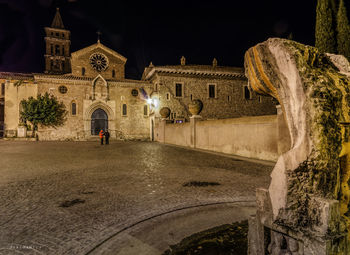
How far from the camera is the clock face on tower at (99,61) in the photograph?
28.9 m

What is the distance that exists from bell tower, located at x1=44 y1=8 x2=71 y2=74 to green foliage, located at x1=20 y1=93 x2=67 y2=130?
67.6ft

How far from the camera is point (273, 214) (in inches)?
69.4

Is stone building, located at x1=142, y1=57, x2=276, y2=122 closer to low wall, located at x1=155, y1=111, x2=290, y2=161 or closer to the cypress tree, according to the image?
low wall, located at x1=155, y1=111, x2=290, y2=161

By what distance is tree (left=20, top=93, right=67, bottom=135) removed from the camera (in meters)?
22.1

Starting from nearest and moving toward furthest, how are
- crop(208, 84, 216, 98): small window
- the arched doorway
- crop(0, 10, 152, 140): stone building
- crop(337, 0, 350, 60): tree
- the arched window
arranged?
crop(337, 0, 350, 60): tree
crop(0, 10, 152, 140): stone building
the arched window
the arched doorway
crop(208, 84, 216, 98): small window

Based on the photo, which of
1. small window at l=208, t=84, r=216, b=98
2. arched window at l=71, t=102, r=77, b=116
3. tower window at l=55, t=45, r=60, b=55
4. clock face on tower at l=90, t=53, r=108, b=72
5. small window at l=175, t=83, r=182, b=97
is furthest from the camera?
tower window at l=55, t=45, r=60, b=55

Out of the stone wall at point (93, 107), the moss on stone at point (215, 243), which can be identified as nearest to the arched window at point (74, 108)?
the stone wall at point (93, 107)

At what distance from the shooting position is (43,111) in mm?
22078

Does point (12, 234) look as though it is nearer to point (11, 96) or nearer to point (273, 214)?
point (273, 214)

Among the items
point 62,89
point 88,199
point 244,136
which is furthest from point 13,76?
point 88,199

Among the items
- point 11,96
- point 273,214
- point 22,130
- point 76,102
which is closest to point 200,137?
point 273,214

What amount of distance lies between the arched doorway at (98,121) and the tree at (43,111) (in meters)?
3.13

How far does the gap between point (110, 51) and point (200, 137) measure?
2240 centimetres

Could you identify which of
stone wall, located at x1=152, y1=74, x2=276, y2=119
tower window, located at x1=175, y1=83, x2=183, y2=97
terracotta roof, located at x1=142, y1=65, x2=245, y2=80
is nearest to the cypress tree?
stone wall, located at x1=152, y1=74, x2=276, y2=119
